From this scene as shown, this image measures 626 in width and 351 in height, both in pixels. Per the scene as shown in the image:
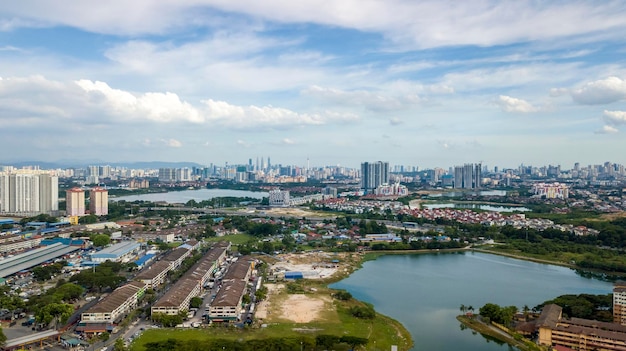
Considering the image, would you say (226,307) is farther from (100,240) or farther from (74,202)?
(74,202)

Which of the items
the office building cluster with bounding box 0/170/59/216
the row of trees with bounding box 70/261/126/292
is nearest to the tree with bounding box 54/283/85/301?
the row of trees with bounding box 70/261/126/292

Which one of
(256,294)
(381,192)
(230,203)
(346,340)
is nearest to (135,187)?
(230,203)

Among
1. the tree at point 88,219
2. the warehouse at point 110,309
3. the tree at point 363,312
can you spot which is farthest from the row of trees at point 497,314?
the tree at point 88,219

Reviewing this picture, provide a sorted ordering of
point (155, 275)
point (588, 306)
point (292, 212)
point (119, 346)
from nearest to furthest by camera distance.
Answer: point (119, 346) < point (588, 306) < point (155, 275) < point (292, 212)

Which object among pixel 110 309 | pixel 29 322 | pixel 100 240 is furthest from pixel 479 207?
pixel 29 322

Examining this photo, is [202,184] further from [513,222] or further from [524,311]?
[524,311]

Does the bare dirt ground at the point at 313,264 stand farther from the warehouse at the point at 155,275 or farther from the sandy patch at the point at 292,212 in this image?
the sandy patch at the point at 292,212
